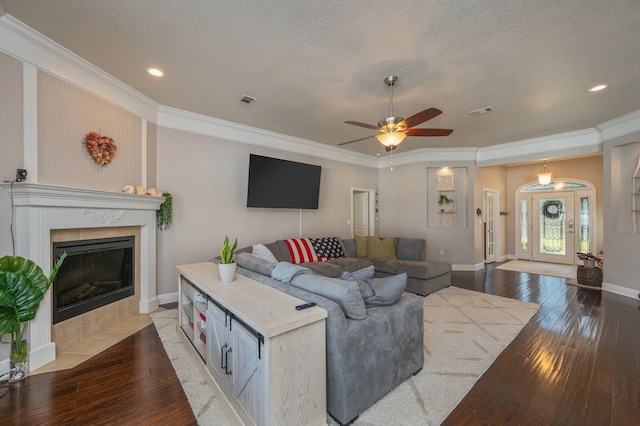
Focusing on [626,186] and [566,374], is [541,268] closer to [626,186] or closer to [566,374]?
[626,186]

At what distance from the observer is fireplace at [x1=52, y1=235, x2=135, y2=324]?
2676mm

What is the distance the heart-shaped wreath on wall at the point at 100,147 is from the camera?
9.37ft

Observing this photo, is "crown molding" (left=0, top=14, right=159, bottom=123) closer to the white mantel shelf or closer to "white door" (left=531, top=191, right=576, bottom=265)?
the white mantel shelf

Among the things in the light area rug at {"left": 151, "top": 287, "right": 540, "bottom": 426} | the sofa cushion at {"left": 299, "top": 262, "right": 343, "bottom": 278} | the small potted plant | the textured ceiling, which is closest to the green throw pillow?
the sofa cushion at {"left": 299, "top": 262, "right": 343, "bottom": 278}

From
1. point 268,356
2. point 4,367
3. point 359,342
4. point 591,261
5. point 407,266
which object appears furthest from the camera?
point 591,261

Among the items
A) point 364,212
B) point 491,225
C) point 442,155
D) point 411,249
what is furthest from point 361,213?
point 491,225

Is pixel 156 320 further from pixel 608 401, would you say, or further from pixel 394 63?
pixel 608 401

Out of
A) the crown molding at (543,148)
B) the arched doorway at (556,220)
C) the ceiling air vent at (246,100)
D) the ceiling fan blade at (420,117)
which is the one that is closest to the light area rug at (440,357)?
the ceiling fan blade at (420,117)

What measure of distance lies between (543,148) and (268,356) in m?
6.48

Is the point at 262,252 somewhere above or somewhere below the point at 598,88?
below

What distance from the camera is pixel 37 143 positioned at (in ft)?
7.95

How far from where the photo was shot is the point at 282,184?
4.90 meters

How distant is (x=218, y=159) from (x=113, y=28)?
2275 mm

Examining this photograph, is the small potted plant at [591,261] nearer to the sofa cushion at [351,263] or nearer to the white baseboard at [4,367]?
the sofa cushion at [351,263]
